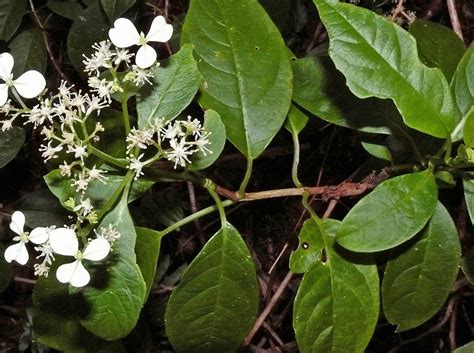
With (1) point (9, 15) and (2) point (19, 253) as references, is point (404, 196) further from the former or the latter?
(1) point (9, 15)

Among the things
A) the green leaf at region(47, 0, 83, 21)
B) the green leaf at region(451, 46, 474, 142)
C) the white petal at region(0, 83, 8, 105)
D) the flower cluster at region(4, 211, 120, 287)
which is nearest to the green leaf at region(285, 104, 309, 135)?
the green leaf at region(451, 46, 474, 142)

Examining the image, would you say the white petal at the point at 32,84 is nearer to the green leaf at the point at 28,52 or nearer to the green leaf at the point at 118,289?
the green leaf at the point at 118,289

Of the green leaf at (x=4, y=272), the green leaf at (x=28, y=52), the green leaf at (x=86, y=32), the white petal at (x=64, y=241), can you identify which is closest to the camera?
the white petal at (x=64, y=241)

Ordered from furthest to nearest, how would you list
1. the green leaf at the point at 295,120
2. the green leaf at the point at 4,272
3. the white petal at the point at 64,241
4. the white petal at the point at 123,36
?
the green leaf at the point at 4,272 → the green leaf at the point at 295,120 → the white petal at the point at 123,36 → the white petal at the point at 64,241

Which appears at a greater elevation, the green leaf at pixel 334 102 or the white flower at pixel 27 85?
the green leaf at pixel 334 102

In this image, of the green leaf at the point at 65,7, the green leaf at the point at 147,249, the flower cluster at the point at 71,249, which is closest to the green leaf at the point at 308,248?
the green leaf at the point at 147,249

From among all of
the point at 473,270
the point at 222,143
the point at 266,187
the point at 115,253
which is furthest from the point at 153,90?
the point at 266,187
